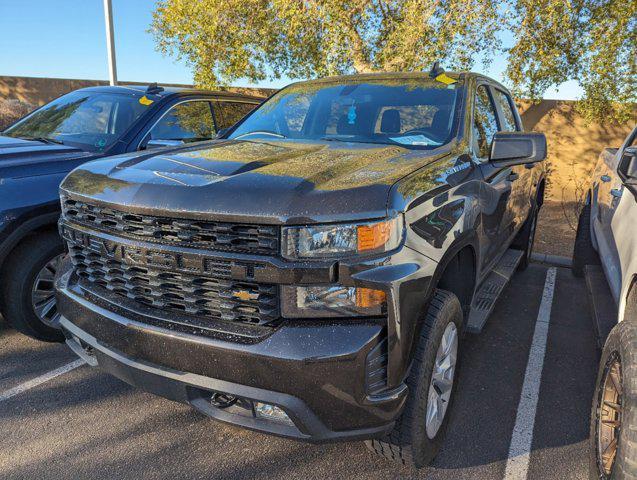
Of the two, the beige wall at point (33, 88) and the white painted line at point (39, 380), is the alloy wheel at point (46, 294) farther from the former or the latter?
the beige wall at point (33, 88)

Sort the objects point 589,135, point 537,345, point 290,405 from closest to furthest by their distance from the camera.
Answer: point 290,405, point 537,345, point 589,135

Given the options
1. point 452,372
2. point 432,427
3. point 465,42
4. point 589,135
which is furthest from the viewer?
point 589,135

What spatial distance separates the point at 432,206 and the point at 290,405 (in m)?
1.02

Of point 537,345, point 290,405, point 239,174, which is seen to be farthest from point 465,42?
point 290,405

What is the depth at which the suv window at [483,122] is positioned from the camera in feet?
10.2

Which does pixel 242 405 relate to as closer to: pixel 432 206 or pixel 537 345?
pixel 432 206

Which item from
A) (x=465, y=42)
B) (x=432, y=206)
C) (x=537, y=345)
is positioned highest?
(x=465, y=42)

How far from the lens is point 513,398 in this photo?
3092 millimetres

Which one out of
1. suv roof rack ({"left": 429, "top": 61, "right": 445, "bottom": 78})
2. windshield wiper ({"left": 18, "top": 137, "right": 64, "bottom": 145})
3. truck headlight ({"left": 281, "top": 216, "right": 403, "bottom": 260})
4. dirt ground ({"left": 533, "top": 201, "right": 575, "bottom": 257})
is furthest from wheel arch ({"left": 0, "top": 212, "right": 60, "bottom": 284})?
dirt ground ({"left": 533, "top": 201, "right": 575, "bottom": 257})

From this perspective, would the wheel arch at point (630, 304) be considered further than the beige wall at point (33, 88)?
No

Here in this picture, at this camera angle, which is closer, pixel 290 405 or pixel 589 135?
pixel 290 405

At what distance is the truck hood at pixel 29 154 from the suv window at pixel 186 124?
748 mm

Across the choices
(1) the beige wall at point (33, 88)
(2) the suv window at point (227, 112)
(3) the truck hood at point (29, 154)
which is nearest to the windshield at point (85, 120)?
(3) the truck hood at point (29, 154)

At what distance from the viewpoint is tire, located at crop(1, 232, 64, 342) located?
3191 mm
